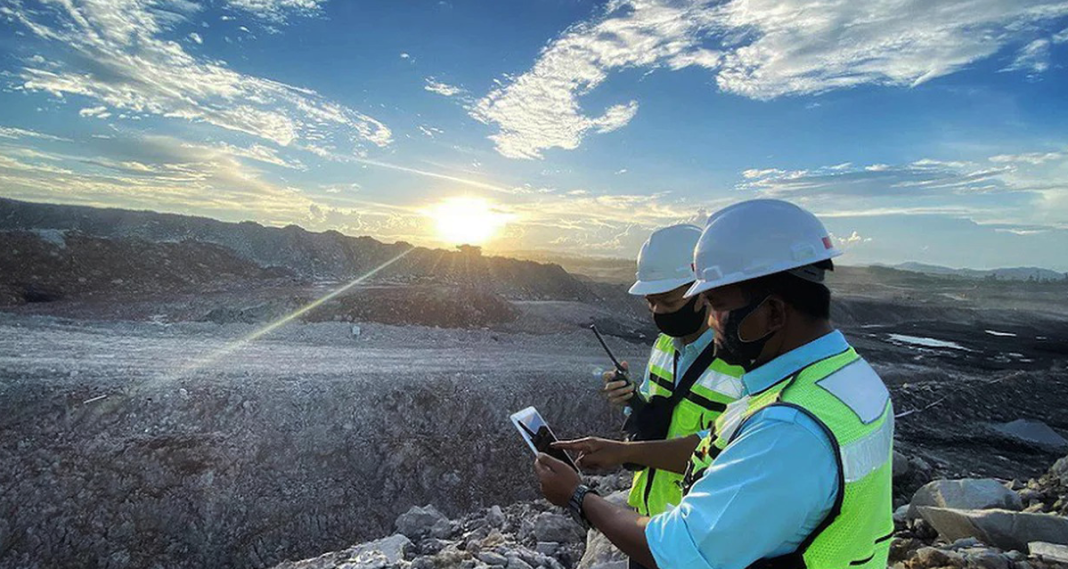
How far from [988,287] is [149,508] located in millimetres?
102245

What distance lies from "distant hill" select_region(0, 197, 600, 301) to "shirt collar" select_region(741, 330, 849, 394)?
32.8m

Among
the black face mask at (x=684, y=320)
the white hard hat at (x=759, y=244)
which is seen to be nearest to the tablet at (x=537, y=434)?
the black face mask at (x=684, y=320)

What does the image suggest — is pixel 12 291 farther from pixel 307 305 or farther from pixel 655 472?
→ pixel 655 472

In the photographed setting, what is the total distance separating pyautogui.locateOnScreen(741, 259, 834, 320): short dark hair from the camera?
1.64 meters

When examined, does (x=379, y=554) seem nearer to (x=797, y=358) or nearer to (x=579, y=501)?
(x=579, y=501)

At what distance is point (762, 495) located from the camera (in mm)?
1283

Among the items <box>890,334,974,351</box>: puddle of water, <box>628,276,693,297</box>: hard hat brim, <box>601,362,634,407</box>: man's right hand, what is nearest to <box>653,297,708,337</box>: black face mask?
<box>628,276,693,297</box>: hard hat brim

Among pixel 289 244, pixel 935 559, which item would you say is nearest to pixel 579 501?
pixel 935 559

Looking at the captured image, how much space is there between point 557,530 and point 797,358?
4.81 meters

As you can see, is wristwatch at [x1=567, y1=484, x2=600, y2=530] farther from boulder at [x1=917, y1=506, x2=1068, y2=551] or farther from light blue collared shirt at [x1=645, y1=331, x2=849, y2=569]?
boulder at [x1=917, y1=506, x2=1068, y2=551]

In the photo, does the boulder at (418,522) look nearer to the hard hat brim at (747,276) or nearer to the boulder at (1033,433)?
the hard hat brim at (747,276)

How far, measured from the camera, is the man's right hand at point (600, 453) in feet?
9.23

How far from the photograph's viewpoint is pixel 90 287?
2053cm

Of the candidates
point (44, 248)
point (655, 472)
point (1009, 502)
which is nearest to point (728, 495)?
point (655, 472)
